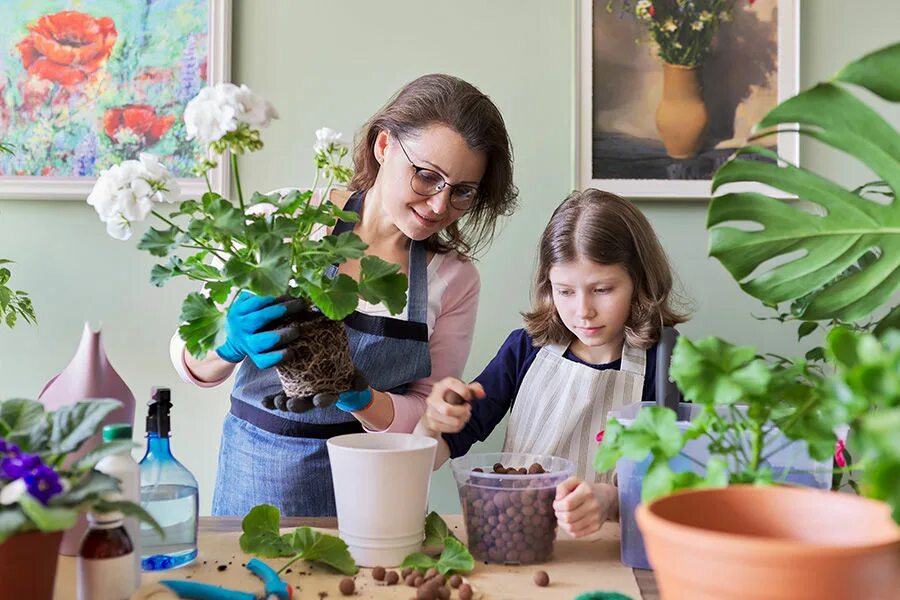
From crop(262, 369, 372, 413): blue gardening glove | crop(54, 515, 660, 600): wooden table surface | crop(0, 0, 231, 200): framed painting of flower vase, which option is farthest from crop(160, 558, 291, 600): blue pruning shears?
crop(0, 0, 231, 200): framed painting of flower vase

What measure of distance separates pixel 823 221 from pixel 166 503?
0.82m

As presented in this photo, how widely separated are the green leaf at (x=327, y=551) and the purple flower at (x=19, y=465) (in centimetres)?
35

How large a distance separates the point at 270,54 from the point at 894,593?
174 cm

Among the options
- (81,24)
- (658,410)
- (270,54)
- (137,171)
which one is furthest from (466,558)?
(81,24)

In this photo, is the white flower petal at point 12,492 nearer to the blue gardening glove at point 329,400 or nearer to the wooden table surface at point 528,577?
the wooden table surface at point 528,577

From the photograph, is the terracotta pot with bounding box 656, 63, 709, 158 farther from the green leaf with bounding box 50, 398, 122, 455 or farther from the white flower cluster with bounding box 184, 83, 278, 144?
the green leaf with bounding box 50, 398, 122, 455

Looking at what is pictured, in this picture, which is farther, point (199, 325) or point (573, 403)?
point (573, 403)

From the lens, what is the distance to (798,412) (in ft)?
2.33

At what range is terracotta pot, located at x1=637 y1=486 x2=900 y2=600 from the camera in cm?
54

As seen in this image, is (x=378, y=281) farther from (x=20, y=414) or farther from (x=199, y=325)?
(x=20, y=414)

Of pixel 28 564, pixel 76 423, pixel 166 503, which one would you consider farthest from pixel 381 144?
pixel 28 564

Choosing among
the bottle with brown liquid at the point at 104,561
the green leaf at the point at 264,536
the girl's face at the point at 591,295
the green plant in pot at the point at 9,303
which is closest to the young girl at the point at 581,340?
the girl's face at the point at 591,295

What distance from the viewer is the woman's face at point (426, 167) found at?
142 cm

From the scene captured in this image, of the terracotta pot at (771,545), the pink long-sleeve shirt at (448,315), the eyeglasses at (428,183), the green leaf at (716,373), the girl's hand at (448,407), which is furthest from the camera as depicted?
the pink long-sleeve shirt at (448,315)
